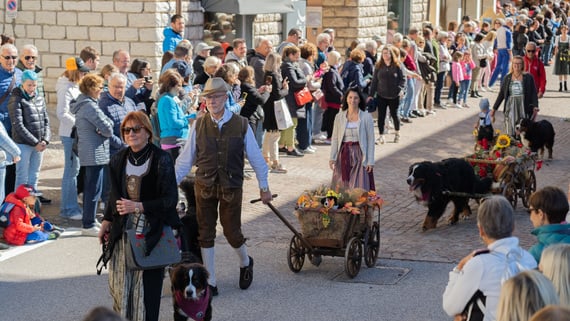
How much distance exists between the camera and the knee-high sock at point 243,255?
9.66m

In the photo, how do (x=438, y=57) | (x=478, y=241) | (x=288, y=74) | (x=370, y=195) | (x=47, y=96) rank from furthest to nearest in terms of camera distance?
(x=438, y=57) → (x=47, y=96) → (x=288, y=74) → (x=478, y=241) → (x=370, y=195)

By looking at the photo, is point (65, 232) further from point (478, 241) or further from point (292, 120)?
point (292, 120)

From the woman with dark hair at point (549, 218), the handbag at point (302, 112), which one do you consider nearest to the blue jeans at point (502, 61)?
the handbag at point (302, 112)

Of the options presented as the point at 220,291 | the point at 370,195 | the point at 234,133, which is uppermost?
the point at 234,133

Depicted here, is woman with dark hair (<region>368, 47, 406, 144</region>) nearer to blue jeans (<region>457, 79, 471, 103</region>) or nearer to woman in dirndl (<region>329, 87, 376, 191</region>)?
blue jeans (<region>457, 79, 471, 103</region>)

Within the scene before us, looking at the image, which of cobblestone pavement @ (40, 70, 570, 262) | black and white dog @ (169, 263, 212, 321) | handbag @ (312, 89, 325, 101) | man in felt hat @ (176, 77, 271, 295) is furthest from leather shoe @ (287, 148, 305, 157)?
black and white dog @ (169, 263, 212, 321)

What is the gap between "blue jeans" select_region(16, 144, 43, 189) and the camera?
12453mm

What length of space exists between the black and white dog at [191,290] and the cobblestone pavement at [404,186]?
3.32 m

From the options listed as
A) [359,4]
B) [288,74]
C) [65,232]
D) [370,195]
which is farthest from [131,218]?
[359,4]

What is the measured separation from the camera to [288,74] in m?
16.5

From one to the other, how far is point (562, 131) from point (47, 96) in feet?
33.3

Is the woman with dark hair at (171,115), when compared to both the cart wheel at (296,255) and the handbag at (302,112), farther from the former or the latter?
the handbag at (302,112)

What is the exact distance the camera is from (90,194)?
11.9 meters

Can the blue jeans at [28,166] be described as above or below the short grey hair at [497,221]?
below
